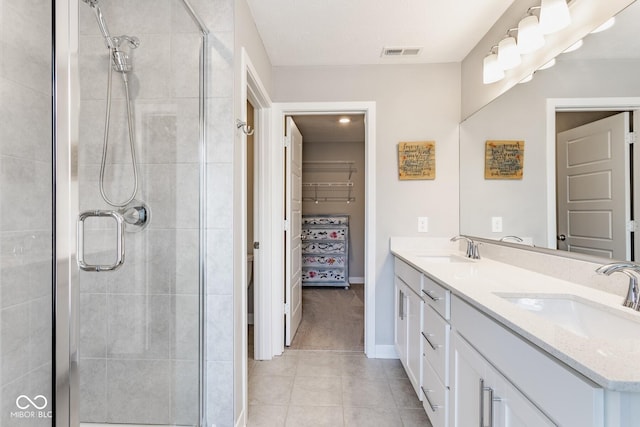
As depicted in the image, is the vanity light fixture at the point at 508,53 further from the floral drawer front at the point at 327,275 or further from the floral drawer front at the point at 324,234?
the floral drawer front at the point at 327,275

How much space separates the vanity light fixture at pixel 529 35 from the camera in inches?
62.8

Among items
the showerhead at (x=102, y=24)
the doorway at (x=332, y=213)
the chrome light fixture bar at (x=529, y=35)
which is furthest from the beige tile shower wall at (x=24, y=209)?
the doorway at (x=332, y=213)

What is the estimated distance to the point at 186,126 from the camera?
1547 mm

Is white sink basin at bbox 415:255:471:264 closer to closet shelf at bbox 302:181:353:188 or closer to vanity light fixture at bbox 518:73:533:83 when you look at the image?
vanity light fixture at bbox 518:73:533:83

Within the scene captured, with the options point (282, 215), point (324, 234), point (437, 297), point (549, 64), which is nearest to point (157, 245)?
point (282, 215)

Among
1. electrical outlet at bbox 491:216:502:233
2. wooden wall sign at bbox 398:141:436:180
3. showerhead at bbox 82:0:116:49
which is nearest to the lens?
showerhead at bbox 82:0:116:49

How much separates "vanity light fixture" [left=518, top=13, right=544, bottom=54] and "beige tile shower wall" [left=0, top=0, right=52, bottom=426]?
81.4 inches

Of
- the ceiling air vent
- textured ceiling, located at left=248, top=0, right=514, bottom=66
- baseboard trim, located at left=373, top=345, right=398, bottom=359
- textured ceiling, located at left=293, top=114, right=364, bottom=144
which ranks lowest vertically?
baseboard trim, located at left=373, top=345, right=398, bottom=359

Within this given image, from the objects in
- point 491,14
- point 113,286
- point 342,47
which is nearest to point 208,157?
point 113,286

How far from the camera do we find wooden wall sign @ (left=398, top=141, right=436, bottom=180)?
252cm

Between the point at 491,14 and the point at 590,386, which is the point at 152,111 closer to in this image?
the point at 590,386

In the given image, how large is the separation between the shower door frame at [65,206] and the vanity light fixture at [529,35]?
1.97m

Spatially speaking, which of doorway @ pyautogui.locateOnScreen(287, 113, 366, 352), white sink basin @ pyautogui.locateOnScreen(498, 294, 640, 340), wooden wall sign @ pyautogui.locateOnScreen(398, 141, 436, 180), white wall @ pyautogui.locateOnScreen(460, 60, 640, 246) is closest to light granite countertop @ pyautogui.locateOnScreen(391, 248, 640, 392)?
white sink basin @ pyautogui.locateOnScreen(498, 294, 640, 340)

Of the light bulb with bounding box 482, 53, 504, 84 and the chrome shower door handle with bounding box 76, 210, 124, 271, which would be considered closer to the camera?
the chrome shower door handle with bounding box 76, 210, 124, 271
